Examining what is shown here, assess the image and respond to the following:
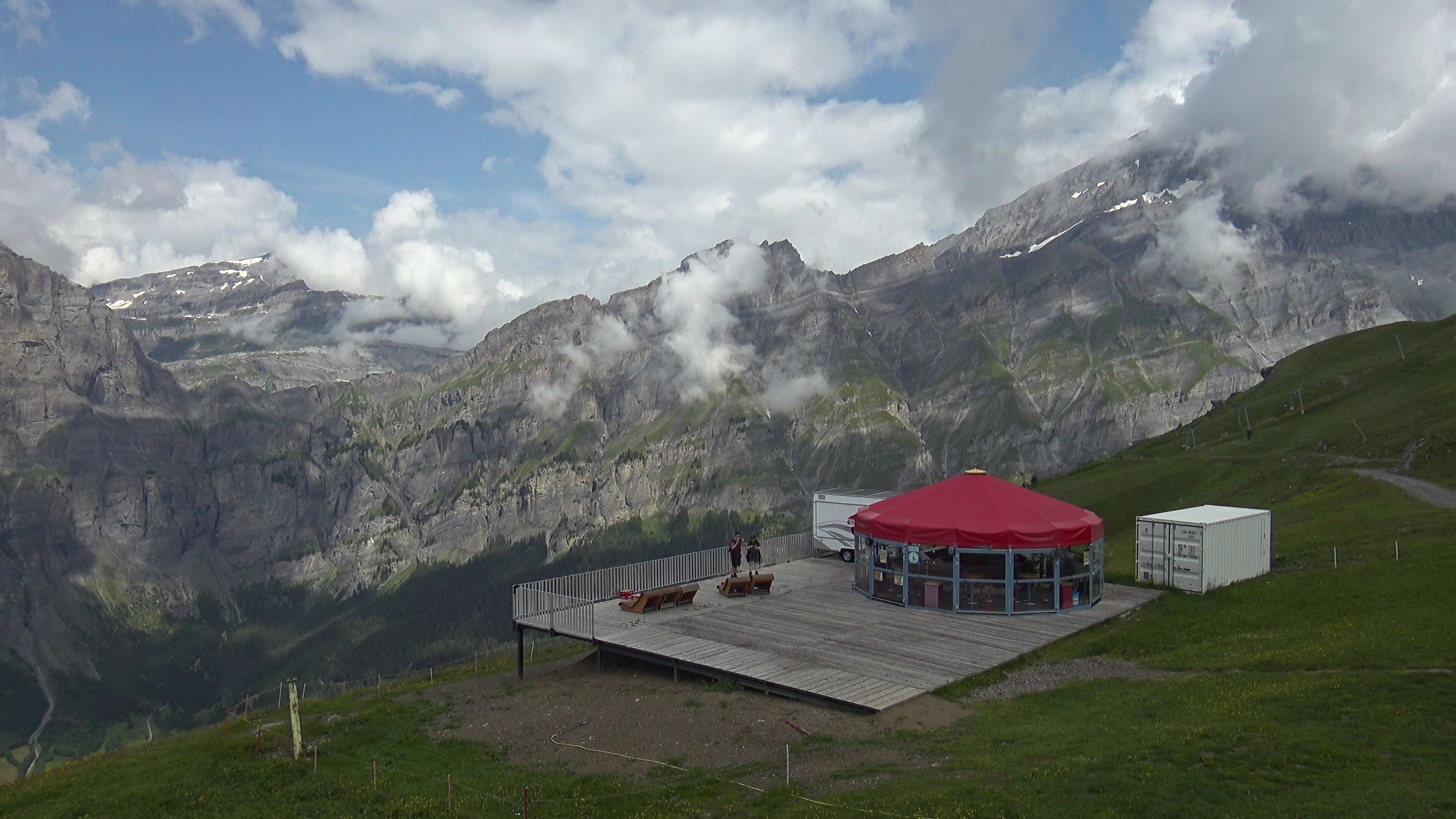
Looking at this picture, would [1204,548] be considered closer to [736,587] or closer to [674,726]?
[736,587]

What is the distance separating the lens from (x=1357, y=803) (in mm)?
15586

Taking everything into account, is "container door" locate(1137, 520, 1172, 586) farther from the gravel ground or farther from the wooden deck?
the gravel ground

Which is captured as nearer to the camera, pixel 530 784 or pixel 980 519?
pixel 530 784

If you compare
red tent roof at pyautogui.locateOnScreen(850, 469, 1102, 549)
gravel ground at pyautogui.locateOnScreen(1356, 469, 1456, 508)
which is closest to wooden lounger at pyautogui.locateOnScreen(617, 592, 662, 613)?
red tent roof at pyautogui.locateOnScreen(850, 469, 1102, 549)

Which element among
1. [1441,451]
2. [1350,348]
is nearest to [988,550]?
[1441,451]

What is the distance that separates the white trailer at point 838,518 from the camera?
51.2 metres

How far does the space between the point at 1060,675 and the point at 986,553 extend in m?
8.75

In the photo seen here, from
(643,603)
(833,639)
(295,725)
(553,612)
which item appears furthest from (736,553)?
(295,725)

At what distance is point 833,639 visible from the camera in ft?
110

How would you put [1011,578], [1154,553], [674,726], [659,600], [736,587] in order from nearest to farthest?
[674,726] < [1011,578] < [659,600] < [1154,553] < [736,587]

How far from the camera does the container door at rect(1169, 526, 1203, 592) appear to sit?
125 ft

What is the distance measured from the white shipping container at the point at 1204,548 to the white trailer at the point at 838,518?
1418 centimetres

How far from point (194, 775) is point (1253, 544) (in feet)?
139

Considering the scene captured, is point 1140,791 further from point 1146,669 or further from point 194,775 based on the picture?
point 194,775
